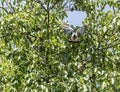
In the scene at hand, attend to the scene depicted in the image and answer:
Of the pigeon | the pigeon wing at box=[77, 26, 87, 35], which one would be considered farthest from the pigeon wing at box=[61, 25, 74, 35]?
the pigeon wing at box=[77, 26, 87, 35]

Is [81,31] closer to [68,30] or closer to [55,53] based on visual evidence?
[68,30]

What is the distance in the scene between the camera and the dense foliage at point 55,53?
21.6ft

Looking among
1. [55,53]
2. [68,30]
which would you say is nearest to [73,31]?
[68,30]

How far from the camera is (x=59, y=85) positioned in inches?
255

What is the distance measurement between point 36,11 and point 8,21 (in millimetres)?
732

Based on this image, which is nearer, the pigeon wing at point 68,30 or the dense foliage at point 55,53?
the dense foliage at point 55,53

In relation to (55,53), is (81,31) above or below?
above

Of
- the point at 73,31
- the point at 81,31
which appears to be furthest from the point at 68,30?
the point at 81,31

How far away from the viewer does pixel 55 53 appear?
7230 millimetres

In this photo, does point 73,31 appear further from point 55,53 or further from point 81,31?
point 55,53

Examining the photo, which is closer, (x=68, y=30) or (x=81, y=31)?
(x=81, y=31)

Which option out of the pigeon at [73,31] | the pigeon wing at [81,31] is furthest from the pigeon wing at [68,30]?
the pigeon wing at [81,31]

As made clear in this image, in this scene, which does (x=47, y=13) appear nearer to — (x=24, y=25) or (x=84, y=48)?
(x=24, y=25)

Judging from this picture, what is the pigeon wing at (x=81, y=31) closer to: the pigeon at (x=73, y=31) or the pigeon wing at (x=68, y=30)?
the pigeon at (x=73, y=31)
